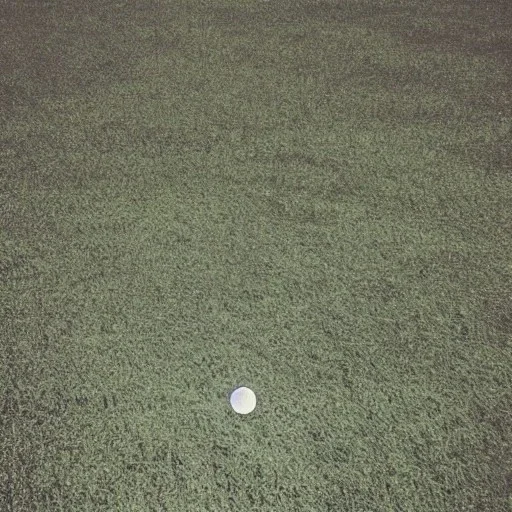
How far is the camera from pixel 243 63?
2598 mm

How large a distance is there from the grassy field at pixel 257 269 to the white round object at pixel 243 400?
21mm

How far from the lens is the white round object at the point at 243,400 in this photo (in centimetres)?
144

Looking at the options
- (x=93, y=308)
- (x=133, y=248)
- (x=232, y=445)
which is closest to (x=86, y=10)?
(x=133, y=248)

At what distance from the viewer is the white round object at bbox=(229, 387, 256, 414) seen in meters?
1.44

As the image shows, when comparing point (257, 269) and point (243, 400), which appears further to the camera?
point (257, 269)

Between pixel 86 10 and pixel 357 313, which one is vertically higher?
pixel 86 10

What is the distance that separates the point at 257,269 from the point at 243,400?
438mm

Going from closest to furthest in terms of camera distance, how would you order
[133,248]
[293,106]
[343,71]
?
[133,248]
[293,106]
[343,71]

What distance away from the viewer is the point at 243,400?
145cm

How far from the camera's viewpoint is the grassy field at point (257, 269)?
53.0 inches

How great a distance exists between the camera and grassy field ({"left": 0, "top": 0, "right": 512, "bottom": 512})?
1.35 metres

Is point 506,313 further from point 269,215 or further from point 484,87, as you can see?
point 484,87

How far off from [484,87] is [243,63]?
103 centimetres

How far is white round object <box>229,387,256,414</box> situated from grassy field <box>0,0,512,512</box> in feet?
0.07
